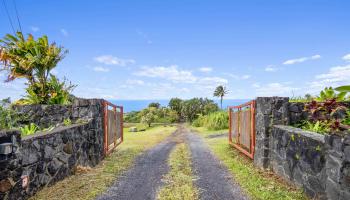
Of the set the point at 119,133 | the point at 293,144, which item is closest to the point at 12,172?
the point at 293,144

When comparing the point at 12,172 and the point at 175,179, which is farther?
the point at 175,179

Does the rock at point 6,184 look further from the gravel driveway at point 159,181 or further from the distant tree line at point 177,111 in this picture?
the distant tree line at point 177,111

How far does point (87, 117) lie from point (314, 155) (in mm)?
6514

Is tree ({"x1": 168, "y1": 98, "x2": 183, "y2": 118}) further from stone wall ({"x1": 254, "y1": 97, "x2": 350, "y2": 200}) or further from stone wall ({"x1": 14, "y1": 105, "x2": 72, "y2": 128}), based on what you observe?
stone wall ({"x1": 254, "y1": 97, "x2": 350, "y2": 200})

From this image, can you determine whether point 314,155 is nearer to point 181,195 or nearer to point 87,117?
point 181,195

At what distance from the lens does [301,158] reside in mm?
5449

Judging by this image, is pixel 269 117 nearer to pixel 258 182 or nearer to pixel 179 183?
pixel 258 182

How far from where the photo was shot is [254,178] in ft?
21.5

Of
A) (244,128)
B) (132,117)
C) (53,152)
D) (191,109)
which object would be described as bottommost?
(132,117)

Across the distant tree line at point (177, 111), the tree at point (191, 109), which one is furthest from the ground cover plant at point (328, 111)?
the tree at point (191, 109)

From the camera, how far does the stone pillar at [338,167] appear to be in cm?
388

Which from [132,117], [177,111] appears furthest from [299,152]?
[132,117]

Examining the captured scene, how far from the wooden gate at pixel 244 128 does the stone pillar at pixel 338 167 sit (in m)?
3.87

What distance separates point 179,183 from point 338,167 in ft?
10.6
